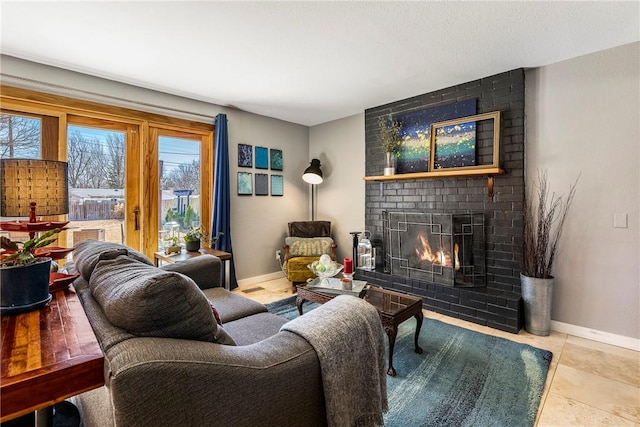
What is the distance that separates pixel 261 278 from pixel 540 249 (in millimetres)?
3288

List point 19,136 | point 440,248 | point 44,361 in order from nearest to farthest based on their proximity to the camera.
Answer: point 44,361 → point 19,136 → point 440,248

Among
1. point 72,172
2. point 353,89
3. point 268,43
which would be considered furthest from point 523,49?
point 72,172

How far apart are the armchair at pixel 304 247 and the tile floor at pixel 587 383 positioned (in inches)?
76.3

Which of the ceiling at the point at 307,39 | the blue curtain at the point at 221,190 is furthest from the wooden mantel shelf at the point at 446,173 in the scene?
the blue curtain at the point at 221,190

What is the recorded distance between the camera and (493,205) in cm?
291

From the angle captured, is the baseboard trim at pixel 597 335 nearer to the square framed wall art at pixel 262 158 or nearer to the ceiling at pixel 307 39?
the ceiling at pixel 307 39

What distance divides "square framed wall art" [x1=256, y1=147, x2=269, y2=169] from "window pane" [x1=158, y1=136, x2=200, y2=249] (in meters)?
0.80

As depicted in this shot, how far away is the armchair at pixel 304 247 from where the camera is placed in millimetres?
3742

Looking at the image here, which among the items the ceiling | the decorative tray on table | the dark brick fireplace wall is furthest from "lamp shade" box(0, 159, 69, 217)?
the dark brick fireplace wall

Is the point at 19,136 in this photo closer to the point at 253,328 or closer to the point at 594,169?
the point at 253,328

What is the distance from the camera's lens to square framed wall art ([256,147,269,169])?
4227 millimetres

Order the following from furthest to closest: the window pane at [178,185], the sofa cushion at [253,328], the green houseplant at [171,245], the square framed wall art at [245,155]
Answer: the square framed wall art at [245,155], the window pane at [178,185], the green houseplant at [171,245], the sofa cushion at [253,328]

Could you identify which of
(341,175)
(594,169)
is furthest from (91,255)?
(594,169)

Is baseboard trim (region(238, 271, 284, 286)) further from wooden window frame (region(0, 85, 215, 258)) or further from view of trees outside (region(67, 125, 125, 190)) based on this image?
view of trees outside (region(67, 125, 125, 190))
